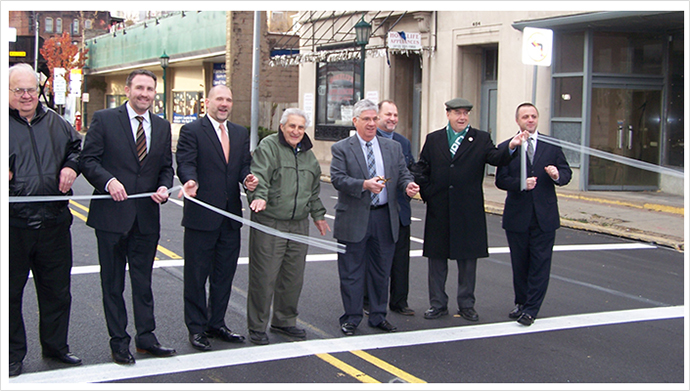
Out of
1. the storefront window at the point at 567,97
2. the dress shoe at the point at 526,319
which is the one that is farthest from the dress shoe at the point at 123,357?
the storefront window at the point at 567,97

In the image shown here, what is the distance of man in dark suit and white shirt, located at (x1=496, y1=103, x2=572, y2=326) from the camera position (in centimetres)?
660

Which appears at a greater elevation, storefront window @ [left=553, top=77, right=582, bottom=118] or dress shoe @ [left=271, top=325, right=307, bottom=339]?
storefront window @ [left=553, top=77, right=582, bottom=118]

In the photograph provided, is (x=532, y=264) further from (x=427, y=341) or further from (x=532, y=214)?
(x=427, y=341)

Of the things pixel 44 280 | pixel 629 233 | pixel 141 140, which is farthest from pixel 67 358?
pixel 629 233

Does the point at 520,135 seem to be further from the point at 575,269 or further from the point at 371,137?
the point at 575,269

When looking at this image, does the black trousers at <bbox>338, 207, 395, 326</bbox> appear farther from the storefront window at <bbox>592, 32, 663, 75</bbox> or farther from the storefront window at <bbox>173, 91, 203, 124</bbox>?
the storefront window at <bbox>173, 91, 203, 124</bbox>

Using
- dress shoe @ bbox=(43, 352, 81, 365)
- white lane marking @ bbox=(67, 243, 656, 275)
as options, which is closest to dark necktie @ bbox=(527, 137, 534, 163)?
white lane marking @ bbox=(67, 243, 656, 275)

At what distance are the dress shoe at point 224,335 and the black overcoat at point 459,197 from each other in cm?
198

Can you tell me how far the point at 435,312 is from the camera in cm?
682

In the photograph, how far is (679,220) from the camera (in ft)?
43.2

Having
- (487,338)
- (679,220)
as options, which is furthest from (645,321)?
(679,220)

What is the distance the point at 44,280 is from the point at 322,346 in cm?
214

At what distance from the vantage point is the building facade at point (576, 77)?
16.8 meters

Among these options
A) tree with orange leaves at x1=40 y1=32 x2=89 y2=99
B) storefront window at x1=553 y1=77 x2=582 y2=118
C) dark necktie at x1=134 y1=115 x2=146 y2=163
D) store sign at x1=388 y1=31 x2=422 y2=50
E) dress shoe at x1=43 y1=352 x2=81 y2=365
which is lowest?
dress shoe at x1=43 y1=352 x2=81 y2=365
